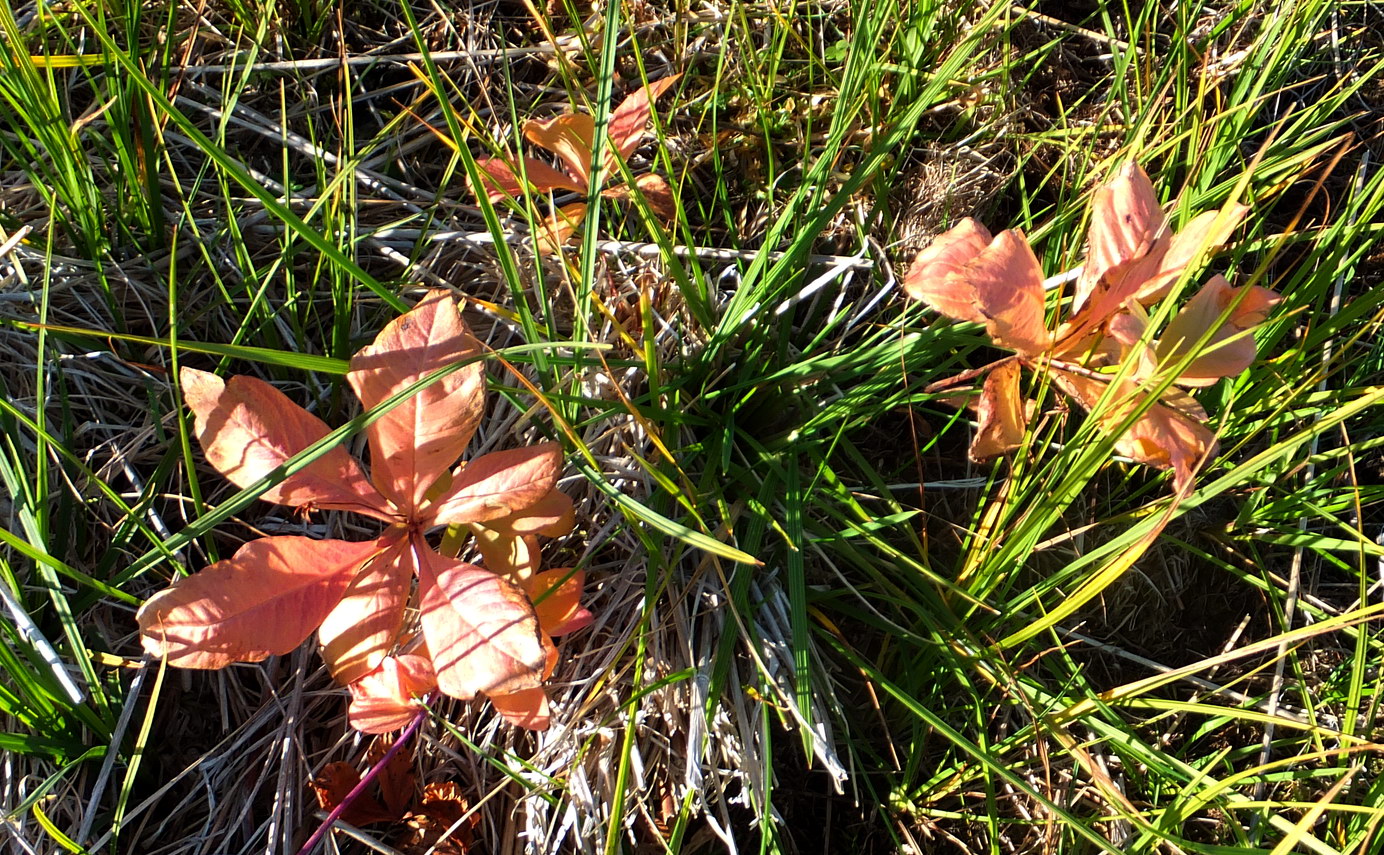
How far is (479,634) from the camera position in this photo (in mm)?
917

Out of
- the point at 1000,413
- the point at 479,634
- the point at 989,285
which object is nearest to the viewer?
the point at 479,634

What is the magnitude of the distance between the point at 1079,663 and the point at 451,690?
0.97 metres

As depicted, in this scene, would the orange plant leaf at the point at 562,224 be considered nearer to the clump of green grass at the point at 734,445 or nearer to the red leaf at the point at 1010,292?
the clump of green grass at the point at 734,445

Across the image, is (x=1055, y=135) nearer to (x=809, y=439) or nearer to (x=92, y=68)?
(x=809, y=439)

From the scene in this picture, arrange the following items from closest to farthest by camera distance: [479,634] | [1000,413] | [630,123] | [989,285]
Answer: [479,634] → [989,285] → [1000,413] → [630,123]

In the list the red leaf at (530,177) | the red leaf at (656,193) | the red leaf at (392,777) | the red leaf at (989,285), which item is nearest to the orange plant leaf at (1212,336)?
the red leaf at (989,285)

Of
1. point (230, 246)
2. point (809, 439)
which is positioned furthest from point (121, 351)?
point (809, 439)

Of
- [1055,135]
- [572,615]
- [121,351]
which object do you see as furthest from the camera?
[1055,135]

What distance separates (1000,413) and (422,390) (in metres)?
0.69

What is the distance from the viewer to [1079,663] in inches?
55.5

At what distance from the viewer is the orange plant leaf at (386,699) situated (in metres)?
1.06

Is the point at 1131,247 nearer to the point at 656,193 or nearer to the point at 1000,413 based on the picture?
the point at 1000,413

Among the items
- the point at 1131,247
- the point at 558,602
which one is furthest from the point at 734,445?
the point at 1131,247

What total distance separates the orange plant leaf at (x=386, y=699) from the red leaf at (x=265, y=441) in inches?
7.7
